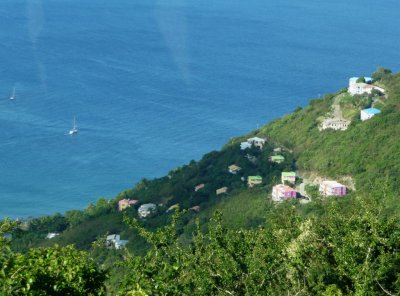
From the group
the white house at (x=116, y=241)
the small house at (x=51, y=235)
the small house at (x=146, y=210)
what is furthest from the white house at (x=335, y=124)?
the small house at (x=51, y=235)

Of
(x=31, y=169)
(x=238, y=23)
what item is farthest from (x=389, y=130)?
(x=238, y=23)

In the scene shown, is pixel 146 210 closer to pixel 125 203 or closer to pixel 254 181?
pixel 125 203

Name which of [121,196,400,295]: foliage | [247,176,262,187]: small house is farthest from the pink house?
[121,196,400,295]: foliage

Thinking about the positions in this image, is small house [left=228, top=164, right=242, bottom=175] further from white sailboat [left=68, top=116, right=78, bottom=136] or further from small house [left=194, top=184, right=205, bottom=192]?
white sailboat [left=68, top=116, right=78, bottom=136]

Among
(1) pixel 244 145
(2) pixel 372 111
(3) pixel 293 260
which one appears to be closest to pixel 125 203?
(1) pixel 244 145

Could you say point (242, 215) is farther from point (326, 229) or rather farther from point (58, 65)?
point (58, 65)

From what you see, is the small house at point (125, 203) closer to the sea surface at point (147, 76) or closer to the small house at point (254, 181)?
the small house at point (254, 181)
